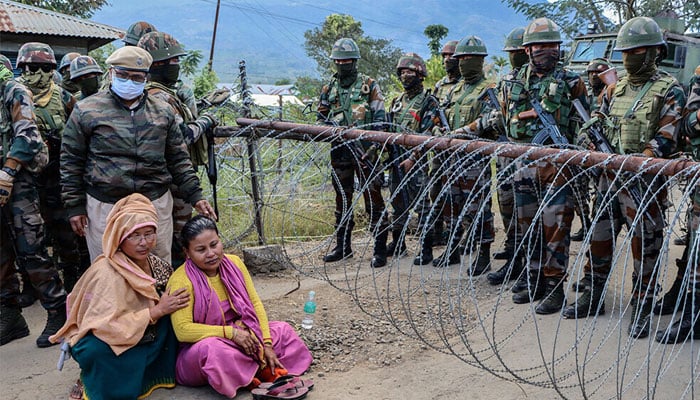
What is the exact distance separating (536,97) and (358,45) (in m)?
31.6

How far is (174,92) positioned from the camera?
4.52 meters

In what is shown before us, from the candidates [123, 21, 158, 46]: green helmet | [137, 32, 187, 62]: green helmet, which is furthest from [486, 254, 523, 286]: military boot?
[123, 21, 158, 46]: green helmet

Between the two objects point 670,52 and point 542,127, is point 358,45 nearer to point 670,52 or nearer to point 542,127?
point 670,52

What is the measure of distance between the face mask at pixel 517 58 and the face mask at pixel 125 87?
11.5 ft

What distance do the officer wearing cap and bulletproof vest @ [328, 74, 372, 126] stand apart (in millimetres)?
2346

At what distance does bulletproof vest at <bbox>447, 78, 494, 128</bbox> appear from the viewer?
574 cm

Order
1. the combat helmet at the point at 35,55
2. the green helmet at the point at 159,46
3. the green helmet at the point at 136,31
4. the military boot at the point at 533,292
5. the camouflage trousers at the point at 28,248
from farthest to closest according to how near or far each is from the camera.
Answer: the green helmet at the point at 136,31
the military boot at the point at 533,292
the combat helmet at the point at 35,55
the green helmet at the point at 159,46
the camouflage trousers at the point at 28,248

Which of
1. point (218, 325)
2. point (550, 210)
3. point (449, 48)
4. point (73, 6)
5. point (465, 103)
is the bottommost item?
point (218, 325)

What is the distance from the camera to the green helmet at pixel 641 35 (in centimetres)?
399

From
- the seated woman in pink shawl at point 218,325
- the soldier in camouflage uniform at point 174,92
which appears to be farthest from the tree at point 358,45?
the seated woman in pink shawl at point 218,325

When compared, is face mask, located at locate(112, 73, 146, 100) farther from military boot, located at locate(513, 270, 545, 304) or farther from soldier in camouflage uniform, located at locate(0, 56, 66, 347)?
military boot, located at locate(513, 270, 545, 304)

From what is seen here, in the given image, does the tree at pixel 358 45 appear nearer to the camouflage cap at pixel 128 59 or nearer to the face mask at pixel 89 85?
the face mask at pixel 89 85

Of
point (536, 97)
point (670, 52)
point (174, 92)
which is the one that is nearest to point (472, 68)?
point (536, 97)

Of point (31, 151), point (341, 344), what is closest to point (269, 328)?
point (341, 344)
